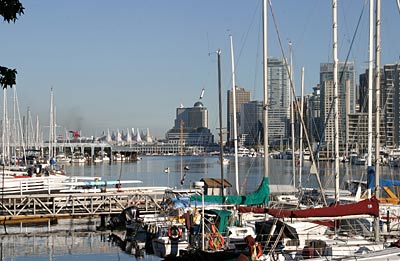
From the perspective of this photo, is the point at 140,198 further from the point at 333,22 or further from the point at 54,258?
the point at 333,22

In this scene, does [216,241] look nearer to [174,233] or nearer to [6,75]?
[174,233]

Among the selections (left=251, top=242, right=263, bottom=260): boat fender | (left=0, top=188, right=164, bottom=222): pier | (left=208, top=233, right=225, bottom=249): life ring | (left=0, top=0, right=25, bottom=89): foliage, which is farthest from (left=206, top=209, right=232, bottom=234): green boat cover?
(left=0, top=0, right=25, bottom=89): foliage

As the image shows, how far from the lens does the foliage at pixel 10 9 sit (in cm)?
1288

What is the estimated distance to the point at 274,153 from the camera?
188500mm

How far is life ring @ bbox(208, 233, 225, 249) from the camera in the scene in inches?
990

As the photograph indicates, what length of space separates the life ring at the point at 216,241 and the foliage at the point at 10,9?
14225mm

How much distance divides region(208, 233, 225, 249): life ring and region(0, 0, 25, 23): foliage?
1422 cm

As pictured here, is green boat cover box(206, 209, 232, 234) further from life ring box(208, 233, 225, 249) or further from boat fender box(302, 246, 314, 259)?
boat fender box(302, 246, 314, 259)

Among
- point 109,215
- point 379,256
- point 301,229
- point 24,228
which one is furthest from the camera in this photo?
point 109,215

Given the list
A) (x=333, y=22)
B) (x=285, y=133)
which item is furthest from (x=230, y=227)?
(x=285, y=133)

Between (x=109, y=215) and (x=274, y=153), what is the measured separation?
487 feet

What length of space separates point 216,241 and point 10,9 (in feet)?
48.4

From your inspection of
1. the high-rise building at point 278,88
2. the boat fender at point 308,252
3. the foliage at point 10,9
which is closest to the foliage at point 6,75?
the foliage at point 10,9

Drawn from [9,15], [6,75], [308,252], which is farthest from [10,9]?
[308,252]
